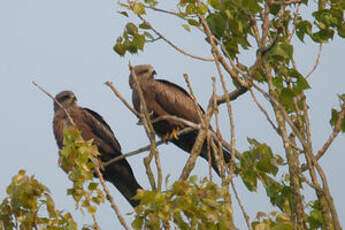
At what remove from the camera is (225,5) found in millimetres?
4625

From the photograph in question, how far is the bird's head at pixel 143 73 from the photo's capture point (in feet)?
26.8

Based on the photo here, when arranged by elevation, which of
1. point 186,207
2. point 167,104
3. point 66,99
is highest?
point 66,99

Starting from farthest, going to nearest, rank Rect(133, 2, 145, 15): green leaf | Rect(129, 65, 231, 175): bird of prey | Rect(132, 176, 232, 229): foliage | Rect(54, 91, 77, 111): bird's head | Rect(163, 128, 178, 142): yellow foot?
Rect(54, 91, 77, 111): bird's head < Rect(129, 65, 231, 175): bird of prey < Rect(163, 128, 178, 142): yellow foot < Rect(133, 2, 145, 15): green leaf < Rect(132, 176, 232, 229): foliage

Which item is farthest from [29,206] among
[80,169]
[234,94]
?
[234,94]

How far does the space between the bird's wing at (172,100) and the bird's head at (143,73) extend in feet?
0.53

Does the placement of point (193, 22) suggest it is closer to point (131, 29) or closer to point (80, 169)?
point (131, 29)

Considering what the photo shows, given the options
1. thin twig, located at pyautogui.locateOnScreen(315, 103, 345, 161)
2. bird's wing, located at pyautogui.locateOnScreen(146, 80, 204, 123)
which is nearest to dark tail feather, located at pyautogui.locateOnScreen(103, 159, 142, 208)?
bird's wing, located at pyautogui.locateOnScreen(146, 80, 204, 123)

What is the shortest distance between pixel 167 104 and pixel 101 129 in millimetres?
1024

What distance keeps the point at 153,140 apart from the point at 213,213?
1.37m

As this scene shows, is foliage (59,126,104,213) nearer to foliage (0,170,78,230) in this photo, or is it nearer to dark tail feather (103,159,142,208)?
foliage (0,170,78,230)

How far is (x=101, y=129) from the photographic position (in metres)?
8.04

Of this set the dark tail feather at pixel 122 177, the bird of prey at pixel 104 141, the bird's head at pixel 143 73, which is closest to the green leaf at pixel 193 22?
the bird's head at pixel 143 73

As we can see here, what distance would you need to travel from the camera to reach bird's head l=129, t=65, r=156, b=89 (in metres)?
8.18

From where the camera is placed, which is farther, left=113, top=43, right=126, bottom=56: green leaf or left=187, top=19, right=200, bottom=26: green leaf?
left=113, top=43, right=126, bottom=56: green leaf
